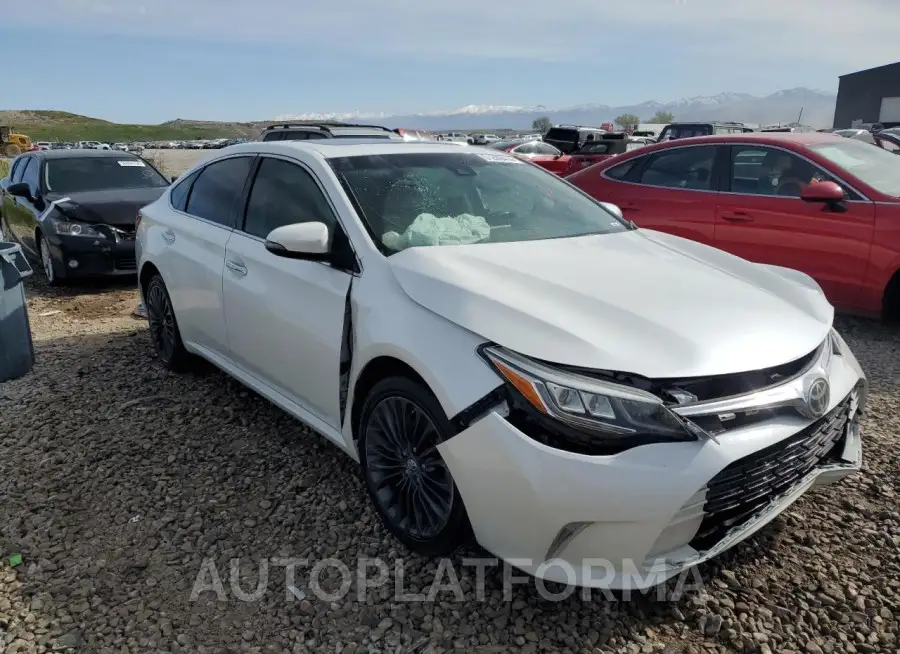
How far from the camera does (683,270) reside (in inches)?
121

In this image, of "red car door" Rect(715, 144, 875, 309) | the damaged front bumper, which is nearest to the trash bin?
the damaged front bumper

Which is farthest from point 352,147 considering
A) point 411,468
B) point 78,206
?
point 78,206

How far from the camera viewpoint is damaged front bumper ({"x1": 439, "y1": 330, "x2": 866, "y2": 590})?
2154mm

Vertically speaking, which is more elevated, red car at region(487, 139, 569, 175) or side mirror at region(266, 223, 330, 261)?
side mirror at region(266, 223, 330, 261)

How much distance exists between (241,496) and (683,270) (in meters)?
2.28

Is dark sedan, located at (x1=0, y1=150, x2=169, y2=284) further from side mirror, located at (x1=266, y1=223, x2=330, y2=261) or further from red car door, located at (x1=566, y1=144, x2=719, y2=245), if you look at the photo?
side mirror, located at (x1=266, y1=223, x2=330, y2=261)

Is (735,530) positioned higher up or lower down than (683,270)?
lower down

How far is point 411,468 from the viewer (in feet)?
9.12

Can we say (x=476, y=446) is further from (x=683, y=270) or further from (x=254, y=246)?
(x=254, y=246)

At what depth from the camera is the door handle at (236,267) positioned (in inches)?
147

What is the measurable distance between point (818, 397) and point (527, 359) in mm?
1042

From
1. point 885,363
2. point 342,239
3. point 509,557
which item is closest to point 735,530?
point 509,557

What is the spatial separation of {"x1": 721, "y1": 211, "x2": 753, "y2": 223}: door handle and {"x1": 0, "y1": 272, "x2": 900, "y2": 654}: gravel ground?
208cm

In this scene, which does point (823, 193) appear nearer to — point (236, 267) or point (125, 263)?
point (236, 267)
